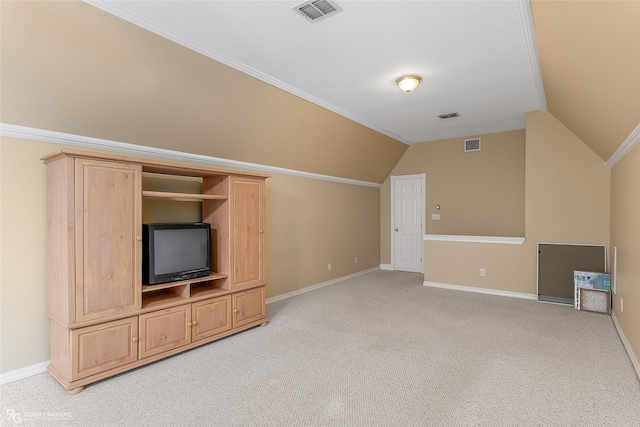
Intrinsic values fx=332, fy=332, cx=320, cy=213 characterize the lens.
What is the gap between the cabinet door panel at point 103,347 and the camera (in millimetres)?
2551

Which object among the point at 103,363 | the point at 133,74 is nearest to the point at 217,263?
the point at 103,363

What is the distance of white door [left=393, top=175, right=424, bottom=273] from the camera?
285 inches

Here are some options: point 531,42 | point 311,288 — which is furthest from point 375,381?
point 531,42

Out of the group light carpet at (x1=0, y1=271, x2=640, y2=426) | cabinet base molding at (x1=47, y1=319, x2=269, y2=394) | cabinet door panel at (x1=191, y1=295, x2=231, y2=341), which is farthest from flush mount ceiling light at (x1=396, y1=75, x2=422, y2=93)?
cabinet base molding at (x1=47, y1=319, x2=269, y2=394)

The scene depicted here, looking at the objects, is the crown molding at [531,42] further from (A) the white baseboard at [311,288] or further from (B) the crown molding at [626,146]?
(A) the white baseboard at [311,288]

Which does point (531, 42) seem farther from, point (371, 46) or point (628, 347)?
point (628, 347)

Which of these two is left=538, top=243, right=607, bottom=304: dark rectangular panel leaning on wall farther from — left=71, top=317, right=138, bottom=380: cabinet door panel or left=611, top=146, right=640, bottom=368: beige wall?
left=71, top=317, right=138, bottom=380: cabinet door panel

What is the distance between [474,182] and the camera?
6523mm

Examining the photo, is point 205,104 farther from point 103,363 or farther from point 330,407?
point 330,407

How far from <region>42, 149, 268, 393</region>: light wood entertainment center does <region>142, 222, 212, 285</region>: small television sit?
0.11m

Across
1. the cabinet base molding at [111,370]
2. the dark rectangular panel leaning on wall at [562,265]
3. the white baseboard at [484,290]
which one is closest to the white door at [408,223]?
the white baseboard at [484,290]

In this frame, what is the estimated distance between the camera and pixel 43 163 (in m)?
2.84

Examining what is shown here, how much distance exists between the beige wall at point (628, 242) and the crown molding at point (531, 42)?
1211mm

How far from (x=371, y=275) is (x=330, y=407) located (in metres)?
4.82
